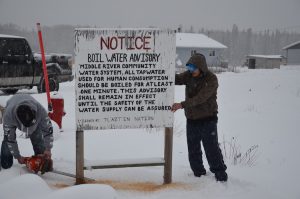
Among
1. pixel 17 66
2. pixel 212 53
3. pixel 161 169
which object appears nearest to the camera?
pixel 161 169

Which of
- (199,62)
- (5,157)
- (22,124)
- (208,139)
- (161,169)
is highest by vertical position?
(199,62)

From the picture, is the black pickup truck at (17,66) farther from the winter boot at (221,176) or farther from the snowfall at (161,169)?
the winter boot at (221,176)

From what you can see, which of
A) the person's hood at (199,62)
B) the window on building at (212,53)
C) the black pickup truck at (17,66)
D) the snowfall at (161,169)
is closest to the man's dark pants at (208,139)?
the snowfall at (161,169)

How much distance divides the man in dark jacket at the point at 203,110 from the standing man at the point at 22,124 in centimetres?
158

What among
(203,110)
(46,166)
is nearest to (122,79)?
(203,110)

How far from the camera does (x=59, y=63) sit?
16.1 m

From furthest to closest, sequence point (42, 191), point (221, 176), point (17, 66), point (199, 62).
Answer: point (17, 66)
point (221, 176)
point (199, 62)
point (42, 191)

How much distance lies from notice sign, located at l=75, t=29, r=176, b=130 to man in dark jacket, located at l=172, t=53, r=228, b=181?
0.27 m

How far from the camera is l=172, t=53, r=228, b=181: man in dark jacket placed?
4.51 m

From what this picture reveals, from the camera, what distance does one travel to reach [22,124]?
4.38 metres

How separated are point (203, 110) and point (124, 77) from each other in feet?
3.39

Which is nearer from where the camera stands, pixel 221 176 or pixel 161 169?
pixel 221 176

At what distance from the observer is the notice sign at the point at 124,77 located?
14.0 feet

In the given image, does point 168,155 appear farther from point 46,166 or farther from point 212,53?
point 212,53
